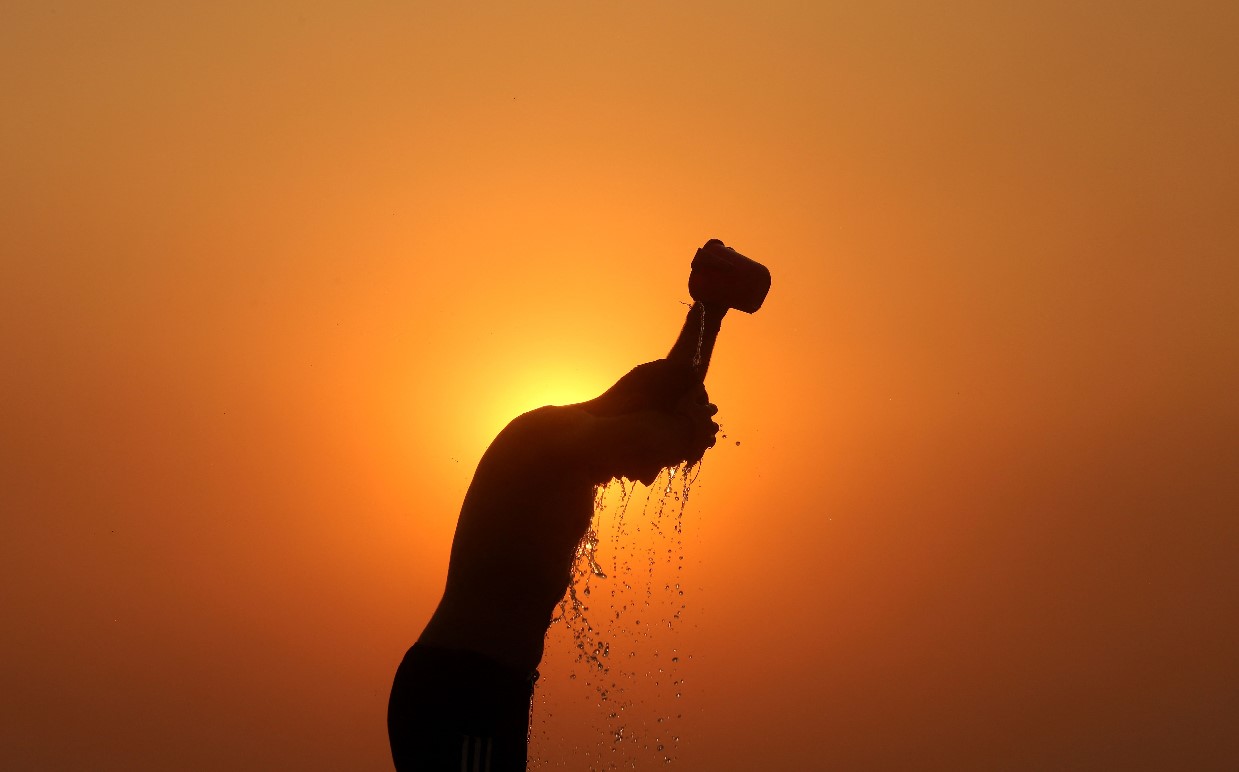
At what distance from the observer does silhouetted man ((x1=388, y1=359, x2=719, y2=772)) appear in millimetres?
7043

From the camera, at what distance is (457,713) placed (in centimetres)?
703

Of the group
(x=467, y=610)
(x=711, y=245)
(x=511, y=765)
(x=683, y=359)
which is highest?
(x=711, y=245)

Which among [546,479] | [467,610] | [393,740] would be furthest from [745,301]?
[393,740]

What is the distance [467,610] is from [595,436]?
41.1 inches

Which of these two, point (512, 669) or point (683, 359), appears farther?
point (683, 359)

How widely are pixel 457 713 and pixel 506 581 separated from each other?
2.17ft

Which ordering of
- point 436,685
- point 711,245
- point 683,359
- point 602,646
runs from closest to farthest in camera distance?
point 436,685
point 683,359
point 711,245
point 602,646

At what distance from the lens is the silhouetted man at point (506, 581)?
7043mm

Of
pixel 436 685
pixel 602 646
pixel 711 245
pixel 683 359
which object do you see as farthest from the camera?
pixel 602 646

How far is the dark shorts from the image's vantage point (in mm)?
7023

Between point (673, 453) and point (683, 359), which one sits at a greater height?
point (683, 359)

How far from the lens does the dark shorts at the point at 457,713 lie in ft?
23.0

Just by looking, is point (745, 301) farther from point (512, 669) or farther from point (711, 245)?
point (512, 669)

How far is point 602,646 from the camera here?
30.9 feet
